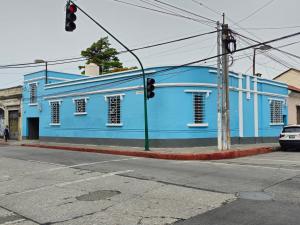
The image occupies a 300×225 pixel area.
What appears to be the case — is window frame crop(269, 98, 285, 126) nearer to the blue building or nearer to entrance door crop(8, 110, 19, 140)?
the blue building

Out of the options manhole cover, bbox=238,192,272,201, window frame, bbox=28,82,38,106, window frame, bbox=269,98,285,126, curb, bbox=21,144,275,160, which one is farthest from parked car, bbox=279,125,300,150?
window frame, bbox=28,82,38,106

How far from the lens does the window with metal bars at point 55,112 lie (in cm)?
2823

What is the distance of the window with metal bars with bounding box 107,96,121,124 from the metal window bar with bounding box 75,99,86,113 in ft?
9.74

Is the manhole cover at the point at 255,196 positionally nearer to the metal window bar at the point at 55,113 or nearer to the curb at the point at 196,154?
the curb at the point at 196,154

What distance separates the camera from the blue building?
2042cm

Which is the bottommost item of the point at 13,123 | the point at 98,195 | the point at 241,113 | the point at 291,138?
the point at 98,195

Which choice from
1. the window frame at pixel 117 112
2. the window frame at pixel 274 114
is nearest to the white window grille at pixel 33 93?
the window frame at pixel 117 112

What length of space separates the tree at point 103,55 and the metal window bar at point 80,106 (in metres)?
23.7

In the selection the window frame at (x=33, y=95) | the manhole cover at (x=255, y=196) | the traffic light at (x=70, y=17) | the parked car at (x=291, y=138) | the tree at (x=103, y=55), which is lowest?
the manhole cover at (x=255, y=196)

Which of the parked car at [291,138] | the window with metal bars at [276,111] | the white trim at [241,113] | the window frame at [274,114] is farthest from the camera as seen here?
the window with metal bars at [276,111]

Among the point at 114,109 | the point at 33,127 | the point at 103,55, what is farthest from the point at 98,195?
the point at 103,55

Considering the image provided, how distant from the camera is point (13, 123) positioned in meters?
35.4

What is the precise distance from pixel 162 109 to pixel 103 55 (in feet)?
106

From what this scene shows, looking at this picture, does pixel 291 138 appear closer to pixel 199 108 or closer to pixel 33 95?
pixel 199 108
